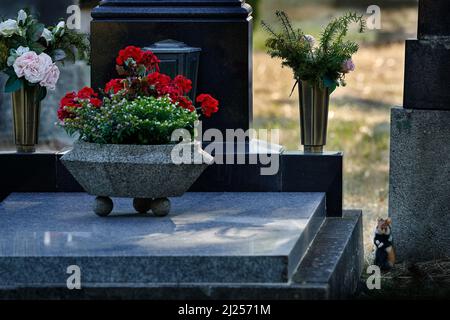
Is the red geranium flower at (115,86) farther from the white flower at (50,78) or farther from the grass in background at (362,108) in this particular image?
the grass in background at (362,108)

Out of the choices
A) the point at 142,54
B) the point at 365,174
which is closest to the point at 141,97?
the point at 142,54

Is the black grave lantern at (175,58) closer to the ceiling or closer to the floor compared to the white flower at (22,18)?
closer to the floor

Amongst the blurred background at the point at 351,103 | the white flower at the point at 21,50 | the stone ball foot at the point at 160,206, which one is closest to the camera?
the stone ball foot at the point at 160,206

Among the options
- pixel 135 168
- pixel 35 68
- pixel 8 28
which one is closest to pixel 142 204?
pixel 135 168

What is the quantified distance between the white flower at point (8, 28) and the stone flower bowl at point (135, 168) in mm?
1455

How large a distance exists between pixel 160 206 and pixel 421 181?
1.78 m

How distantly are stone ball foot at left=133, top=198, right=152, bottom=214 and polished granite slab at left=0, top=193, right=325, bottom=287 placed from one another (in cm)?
6

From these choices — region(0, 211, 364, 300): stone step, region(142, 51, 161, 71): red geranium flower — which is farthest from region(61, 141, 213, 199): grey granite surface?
region(0, 211, 364, 300): stone step

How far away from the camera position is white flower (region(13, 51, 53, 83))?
8.45 metres

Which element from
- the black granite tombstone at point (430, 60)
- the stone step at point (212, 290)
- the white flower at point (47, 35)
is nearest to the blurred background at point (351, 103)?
the black granite tombstone at point (430, 60)

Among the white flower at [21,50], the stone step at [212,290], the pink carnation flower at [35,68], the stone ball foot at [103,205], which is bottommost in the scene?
the stone step at [212,290]

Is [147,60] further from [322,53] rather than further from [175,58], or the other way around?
[322,53]

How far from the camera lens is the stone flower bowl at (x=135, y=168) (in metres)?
7.32

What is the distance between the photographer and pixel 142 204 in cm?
762
